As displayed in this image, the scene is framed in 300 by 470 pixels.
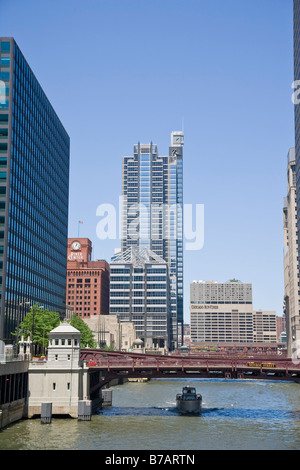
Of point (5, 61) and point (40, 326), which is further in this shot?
point (5, 61)

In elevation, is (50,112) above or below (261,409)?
above

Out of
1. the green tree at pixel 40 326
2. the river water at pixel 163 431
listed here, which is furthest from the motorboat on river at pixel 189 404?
the green tree at pixel 40 326

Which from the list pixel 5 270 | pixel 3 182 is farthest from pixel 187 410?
pixel 3 182

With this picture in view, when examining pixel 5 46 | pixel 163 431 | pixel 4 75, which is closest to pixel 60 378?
pixel 163 431

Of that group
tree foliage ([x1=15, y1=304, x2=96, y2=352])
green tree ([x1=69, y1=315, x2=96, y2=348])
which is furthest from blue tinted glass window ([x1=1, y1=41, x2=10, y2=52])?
green tree ([x1=69, y1=315, x2=96, y2=348])

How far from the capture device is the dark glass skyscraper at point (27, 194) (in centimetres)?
12544

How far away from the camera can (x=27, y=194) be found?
14038 cm

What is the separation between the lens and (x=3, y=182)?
4924 inches

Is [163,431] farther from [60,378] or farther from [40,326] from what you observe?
[40,326]

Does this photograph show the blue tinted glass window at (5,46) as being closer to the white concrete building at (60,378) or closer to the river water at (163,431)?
the white concrete building at (60,378)

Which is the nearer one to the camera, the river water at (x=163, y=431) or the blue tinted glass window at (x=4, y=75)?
the river water at (x=163, y=431)

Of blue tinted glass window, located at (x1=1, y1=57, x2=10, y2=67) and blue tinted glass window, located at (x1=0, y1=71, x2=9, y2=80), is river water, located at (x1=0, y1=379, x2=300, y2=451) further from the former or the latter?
blue tinted glass window, located at (x1=1, y1=57, x2=10, y2=67)
